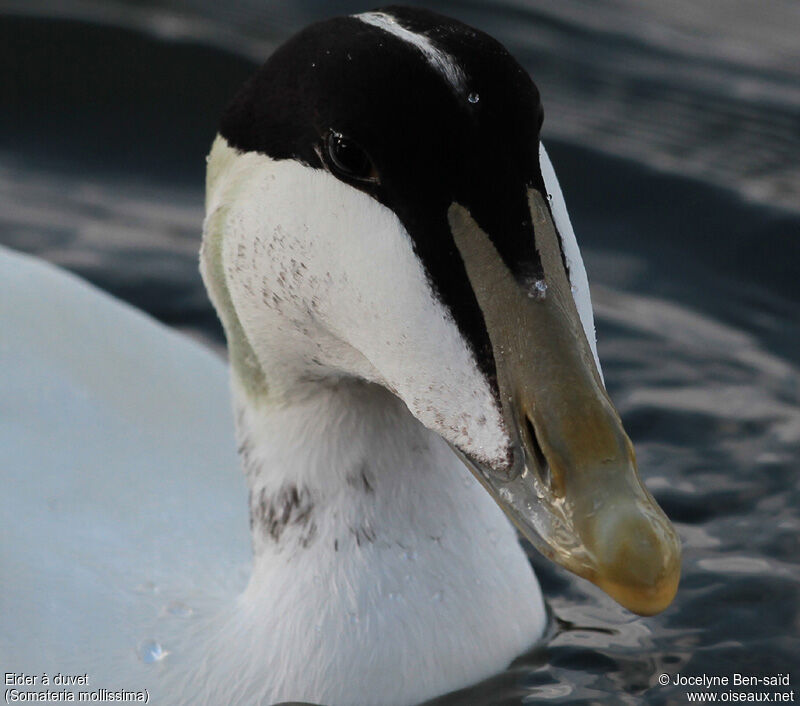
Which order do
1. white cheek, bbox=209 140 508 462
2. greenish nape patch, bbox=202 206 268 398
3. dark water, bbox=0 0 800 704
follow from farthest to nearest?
dark water, bbox=0 0 800 704, greenish nape patch, bbox=202 206 268 398, white cheek, bbox=209 140 508 462

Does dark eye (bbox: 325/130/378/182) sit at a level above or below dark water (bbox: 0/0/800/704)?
above

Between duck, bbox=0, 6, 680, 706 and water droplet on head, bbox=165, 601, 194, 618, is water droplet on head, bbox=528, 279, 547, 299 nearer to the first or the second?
duck, bbox=0, 6, 680, 706

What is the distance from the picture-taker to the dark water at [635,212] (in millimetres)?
3451

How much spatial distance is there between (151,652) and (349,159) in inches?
43.8

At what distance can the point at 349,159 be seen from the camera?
2.26 metres

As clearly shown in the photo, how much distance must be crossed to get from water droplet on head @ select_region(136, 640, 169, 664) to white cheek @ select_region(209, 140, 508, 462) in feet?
2.04

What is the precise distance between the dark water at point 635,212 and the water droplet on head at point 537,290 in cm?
115

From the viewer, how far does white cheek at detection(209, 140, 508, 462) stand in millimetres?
2219

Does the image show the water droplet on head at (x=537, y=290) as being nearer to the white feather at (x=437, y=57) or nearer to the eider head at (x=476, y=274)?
the eider head at (x=476, y=274)

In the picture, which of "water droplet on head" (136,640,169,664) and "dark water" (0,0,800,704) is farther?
"dark water" (0,0,800,704)

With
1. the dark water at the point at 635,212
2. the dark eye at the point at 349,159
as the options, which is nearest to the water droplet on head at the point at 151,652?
the dark water at the point at 635,212

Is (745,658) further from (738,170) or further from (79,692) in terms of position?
(738,170)

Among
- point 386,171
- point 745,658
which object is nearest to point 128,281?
point 745,658

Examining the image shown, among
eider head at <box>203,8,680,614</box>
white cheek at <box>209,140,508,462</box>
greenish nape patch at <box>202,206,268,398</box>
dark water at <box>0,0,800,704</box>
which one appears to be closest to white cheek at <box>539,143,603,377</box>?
eider head at <box>203,8,680,614</box>
